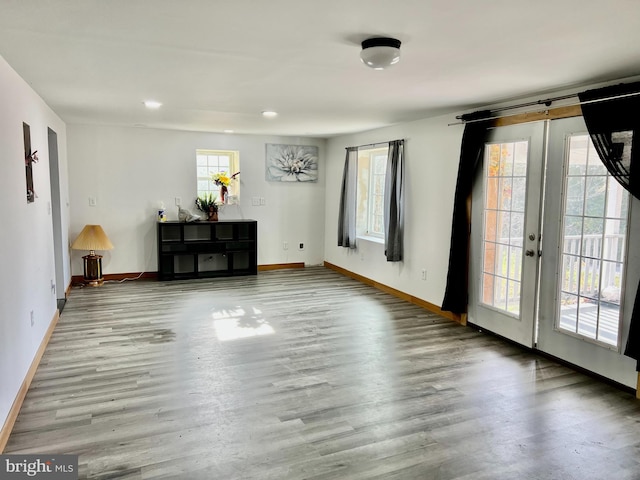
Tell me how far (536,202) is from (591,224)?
1.74 ft

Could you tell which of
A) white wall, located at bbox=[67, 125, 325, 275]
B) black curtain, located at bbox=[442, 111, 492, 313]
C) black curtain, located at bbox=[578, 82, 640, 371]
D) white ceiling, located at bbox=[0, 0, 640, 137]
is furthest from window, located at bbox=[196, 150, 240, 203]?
black curtain, located at bbox=[578, 82, 640, 371]

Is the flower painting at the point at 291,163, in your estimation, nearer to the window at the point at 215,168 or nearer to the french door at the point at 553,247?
the window at the point at 215,168

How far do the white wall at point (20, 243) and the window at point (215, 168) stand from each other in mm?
2912

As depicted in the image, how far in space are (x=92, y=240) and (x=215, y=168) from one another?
2137 millimetres

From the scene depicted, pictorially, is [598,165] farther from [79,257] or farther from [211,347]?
[79,257]

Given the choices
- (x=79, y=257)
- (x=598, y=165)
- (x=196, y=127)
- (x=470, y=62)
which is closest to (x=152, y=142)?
(x=196, y=127)

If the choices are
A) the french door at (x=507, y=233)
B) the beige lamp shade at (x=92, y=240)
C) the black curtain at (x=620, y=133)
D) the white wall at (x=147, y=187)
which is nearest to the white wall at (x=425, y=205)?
the french door at (x=507, y=233)

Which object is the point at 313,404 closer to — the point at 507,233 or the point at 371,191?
the point at 507,233

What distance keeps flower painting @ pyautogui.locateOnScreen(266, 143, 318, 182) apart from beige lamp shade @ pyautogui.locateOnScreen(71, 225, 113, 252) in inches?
104

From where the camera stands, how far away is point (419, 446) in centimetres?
251

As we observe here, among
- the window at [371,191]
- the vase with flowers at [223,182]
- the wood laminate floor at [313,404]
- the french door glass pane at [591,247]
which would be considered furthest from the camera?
the vase with flowers at [223,182]

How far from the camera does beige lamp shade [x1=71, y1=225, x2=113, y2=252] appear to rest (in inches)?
239

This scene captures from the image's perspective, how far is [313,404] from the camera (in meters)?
2.98

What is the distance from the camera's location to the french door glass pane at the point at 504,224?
4.09 meters
